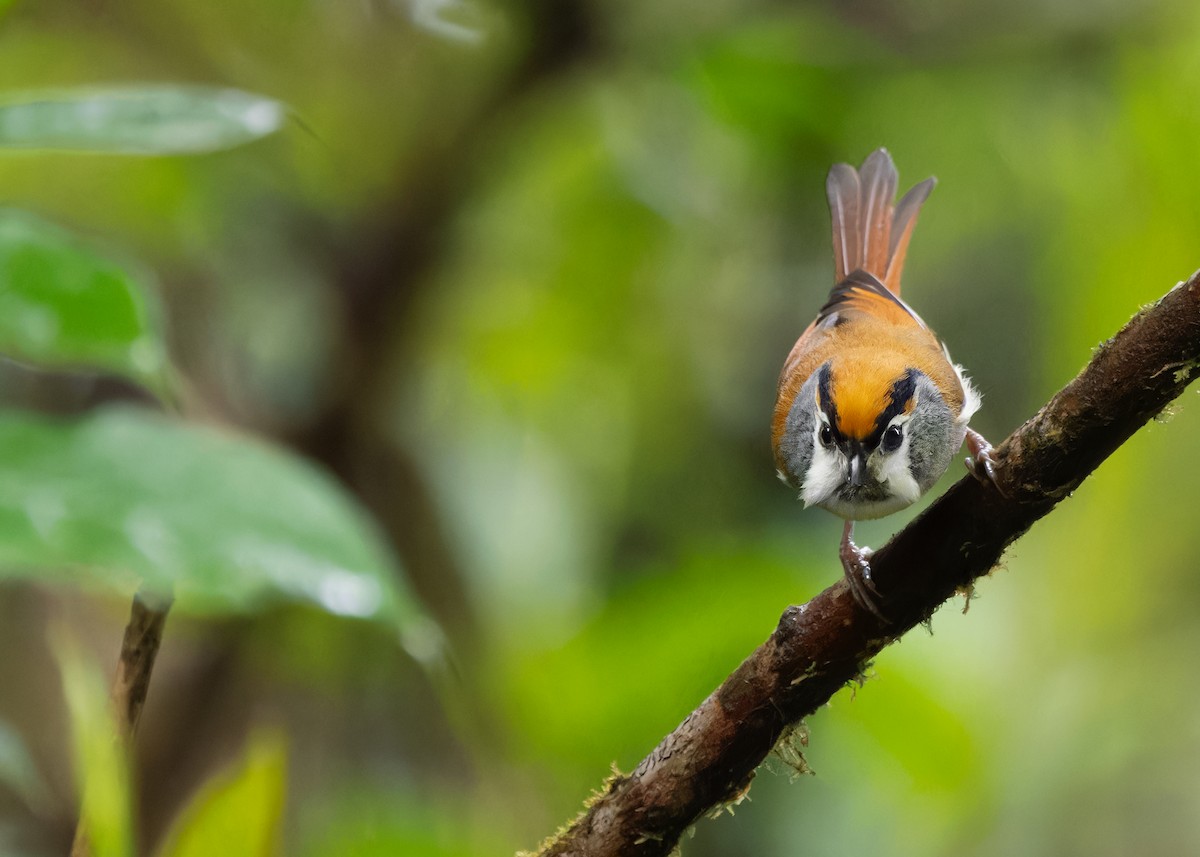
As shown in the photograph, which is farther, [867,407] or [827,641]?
[867,407]

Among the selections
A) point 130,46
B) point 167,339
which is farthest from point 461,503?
point 130,46

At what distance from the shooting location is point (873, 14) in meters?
3.61

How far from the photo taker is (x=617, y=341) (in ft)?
12.1

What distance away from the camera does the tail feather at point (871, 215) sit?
3137mm

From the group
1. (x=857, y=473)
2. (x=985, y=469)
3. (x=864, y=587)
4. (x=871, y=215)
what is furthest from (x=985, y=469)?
(x=871, y=215)

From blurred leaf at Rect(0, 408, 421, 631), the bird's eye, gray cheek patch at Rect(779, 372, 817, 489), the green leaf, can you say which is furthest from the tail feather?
blurred leaf at Rect(0, 408, 421, 631)

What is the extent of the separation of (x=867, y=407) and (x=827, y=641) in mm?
958

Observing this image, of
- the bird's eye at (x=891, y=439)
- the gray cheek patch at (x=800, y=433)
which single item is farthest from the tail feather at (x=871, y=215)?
the bird's eye at (x=891, y=439)

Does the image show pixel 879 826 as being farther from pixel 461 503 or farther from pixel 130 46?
pixel 130 46

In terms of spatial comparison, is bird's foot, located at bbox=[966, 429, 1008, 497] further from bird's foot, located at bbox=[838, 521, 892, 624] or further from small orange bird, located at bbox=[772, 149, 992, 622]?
small orange bird, located at bbox=[772, 149, 992, 622]

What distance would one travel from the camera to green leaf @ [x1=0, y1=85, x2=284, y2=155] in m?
1.31

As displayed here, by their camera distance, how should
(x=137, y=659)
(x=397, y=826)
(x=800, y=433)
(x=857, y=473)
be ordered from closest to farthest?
(x=137, y=659)
(x=397, y=826)
(x=857, y=473)
(x=800, y=433)

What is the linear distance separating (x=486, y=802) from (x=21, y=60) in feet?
8.39

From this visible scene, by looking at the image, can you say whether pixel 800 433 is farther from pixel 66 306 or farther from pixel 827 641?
pixel 66 306
